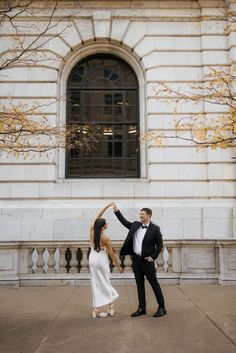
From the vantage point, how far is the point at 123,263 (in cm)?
1098

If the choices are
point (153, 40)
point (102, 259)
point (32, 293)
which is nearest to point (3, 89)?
point (153, 40)

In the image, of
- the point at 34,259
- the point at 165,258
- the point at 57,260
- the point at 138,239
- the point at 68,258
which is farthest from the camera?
the point at 68,258

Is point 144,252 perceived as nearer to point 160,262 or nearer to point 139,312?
point 139,312

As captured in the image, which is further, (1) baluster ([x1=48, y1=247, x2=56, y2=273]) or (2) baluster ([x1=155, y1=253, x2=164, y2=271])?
(2) baluster ([x1=155, y1=253, x2=164, y2=271])

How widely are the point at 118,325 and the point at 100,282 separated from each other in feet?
3.02

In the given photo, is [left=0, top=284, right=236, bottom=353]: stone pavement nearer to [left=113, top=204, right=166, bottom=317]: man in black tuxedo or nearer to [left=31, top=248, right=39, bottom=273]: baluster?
[left=113, top=204, right=166, bottom=317]: man in black tuxedo

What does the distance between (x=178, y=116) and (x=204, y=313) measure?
7.94 m

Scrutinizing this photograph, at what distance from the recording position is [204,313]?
7.10 metres

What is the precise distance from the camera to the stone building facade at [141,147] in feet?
41.9

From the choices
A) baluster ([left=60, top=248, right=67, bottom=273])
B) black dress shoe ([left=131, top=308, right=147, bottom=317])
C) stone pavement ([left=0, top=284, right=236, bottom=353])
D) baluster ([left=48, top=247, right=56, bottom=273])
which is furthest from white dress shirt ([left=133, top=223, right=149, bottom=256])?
baluster ([left=48, top=247, right=56, bottom=273])

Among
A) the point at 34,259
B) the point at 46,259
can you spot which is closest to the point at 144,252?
the point at 46,259

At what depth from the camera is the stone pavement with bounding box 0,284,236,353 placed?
5.28m

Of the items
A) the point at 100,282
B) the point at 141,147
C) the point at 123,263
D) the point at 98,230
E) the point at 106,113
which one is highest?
the point at 106,113

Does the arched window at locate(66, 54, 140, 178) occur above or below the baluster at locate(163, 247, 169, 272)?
above
